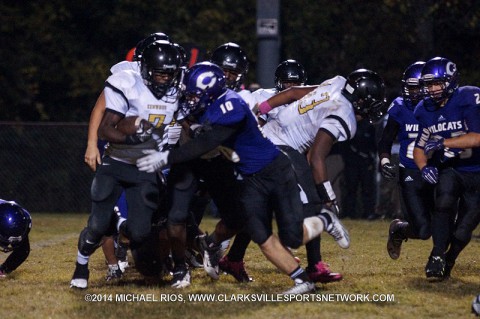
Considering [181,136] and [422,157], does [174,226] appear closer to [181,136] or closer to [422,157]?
[181,136]

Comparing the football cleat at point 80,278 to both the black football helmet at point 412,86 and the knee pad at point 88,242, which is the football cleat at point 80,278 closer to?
the knee pad at point 88,242

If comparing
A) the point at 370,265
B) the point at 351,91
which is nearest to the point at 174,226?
the point at 351,91

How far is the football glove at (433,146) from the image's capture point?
24.4 ft

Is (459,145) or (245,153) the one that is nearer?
(245,153)

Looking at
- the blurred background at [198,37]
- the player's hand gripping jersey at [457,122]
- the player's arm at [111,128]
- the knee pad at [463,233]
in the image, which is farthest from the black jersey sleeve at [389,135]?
the blurred background at [198,37]

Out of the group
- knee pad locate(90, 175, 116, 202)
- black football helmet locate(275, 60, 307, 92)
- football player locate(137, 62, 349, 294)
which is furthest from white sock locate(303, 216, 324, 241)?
black football helmet locate(275, 60, 307, 92)

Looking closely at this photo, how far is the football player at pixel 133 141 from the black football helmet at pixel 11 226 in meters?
0.71

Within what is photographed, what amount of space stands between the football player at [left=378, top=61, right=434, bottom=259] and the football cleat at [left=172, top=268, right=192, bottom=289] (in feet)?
6.18

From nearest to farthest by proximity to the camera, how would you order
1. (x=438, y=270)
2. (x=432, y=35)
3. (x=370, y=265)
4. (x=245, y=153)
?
(x=245, y=153) < (x=438, y=270) < (x=370, y=265) < (x=432, y=35)

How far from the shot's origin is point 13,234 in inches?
298

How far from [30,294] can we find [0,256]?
2.52 meters

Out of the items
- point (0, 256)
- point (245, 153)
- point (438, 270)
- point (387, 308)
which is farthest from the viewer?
point (0, 256)

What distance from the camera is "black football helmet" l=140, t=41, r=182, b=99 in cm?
695

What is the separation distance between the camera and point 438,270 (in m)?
7.30
